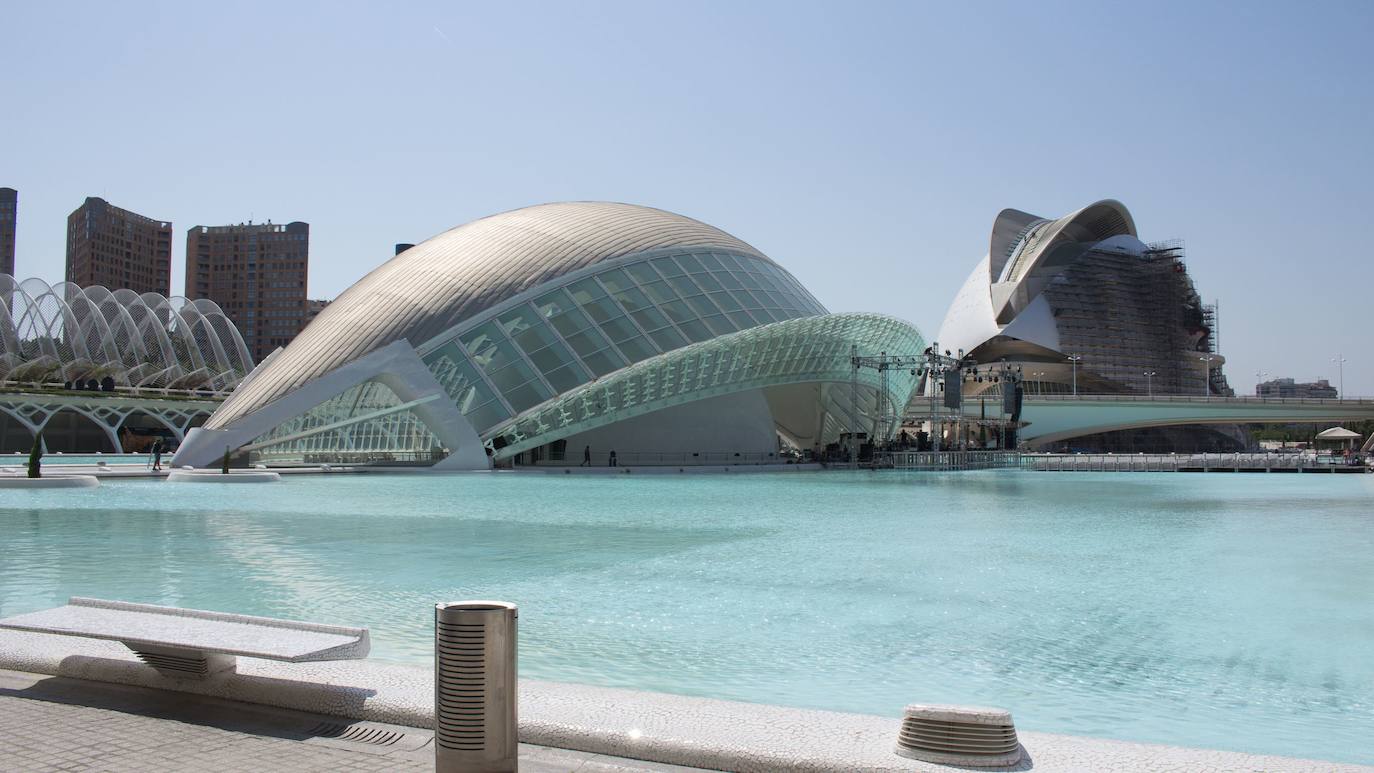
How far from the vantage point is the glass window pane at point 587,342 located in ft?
136

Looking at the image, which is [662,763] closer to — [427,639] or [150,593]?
[427,639]

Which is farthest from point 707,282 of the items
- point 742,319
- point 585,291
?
point 585,291

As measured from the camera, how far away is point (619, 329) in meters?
42.4

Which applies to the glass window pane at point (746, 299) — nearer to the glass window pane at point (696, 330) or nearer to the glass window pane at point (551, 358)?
the glass window pane at point (696, 330)

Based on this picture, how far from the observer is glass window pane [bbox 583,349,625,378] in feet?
133

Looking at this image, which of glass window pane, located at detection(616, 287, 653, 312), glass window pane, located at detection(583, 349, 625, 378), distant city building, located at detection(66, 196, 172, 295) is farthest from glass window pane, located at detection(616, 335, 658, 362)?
distant city building, located at detection(66, 196, 172, 295)

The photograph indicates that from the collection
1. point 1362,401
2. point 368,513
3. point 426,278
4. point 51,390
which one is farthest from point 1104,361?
point 368,513

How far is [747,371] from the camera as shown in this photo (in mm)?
45219

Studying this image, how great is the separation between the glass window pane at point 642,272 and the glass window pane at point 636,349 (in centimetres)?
403

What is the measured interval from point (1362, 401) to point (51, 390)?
97897 mm

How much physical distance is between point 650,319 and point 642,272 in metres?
3.25

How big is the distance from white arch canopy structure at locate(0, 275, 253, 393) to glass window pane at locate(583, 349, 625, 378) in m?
48.5

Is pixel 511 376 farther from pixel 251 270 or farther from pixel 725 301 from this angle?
pixel 251 270

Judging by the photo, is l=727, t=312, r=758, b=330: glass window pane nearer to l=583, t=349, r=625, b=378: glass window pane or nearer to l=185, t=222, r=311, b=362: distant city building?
l=583, t=349, r=625, b=378: glass window pane
